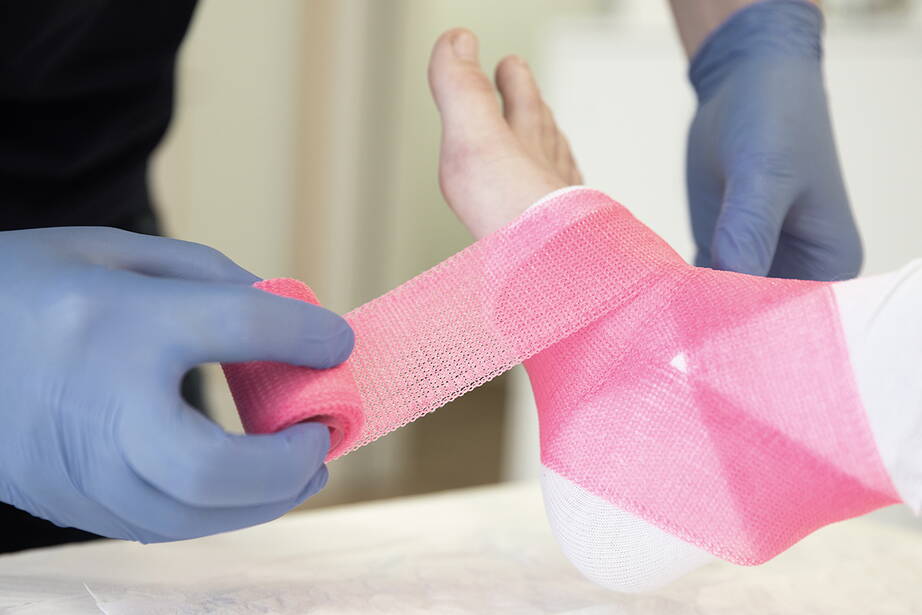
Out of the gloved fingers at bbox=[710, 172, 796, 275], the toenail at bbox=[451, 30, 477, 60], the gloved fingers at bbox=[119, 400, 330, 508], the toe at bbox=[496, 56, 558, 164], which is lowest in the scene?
the gloved fingers at bbox=[710, 172, 796, 275]

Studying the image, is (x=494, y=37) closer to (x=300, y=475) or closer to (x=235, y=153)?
(x=235, y=153)

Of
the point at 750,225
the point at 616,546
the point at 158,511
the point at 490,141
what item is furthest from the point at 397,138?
the point at 158,511

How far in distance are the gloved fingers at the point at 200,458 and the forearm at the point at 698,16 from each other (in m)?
0.70

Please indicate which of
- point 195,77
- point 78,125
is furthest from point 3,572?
point 195,77

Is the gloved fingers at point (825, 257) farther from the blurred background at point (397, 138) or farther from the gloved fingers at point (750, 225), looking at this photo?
the blurred background at point (397, 138)

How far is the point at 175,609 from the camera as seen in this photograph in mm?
647

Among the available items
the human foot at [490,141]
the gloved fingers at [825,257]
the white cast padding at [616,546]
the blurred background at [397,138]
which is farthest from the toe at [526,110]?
the blurred background at [397,138]

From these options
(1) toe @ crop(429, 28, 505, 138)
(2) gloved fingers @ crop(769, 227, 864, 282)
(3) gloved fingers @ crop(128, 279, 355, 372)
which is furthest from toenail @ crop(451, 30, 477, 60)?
(3) gloved fingers @ crop(128, 279, 355, 372)

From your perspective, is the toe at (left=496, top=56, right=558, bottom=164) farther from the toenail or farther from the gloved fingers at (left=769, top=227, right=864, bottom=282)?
the gloved fingers at (left=769, top=227, right=864, bottom=282)

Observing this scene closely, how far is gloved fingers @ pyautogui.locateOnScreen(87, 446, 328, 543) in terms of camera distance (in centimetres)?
53

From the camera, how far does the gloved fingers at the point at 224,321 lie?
1.73ft

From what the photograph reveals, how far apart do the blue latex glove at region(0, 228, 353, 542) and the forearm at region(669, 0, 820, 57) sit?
634 millimetres

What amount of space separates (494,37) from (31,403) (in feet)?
9.54

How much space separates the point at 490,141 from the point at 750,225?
0.83ft
